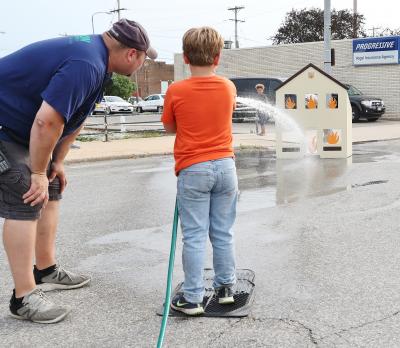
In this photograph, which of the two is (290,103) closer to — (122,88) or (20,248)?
(20,248)

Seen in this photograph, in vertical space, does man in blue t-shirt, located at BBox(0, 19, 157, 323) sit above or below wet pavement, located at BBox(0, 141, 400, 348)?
above

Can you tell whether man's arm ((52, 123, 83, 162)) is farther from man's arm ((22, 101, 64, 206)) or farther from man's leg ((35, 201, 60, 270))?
man's arm ((22, 101, 64, 206))

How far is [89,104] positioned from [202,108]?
2.16 feet

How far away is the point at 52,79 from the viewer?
3107 mm

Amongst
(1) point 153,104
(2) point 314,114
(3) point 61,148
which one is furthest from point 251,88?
(3) point 61,148

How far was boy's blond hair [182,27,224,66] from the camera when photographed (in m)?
3.34

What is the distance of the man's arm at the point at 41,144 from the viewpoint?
10.2ft

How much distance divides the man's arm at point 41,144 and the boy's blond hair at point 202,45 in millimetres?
839

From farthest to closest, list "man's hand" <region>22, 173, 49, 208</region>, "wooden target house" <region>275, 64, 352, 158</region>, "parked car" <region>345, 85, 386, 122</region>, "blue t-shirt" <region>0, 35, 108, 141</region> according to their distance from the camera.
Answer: "parked car" <region>345, 85, 386, 122</region>
"wooden target house" <region>275, 64, 352, 158</region>
"man's hand" <region>22, 173, 49, 208</region>
"blue t-shirt" <region>0, 35, 108, 141</region>

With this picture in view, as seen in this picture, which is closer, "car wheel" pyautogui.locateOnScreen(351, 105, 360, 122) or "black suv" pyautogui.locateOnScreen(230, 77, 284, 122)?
"black suv" pyautogui.locateOnScreen(230, 77, 284, 122)

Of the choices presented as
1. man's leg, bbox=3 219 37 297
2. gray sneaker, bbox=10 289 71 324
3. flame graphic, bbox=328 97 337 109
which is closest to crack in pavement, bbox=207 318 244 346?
gray sneaker, bbox=10 289 71 324

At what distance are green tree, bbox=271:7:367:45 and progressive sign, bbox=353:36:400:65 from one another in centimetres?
2196

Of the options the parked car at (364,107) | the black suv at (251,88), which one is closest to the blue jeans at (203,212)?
the black suv at (251,88)

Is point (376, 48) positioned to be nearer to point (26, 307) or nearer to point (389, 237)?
point (389, 237)
